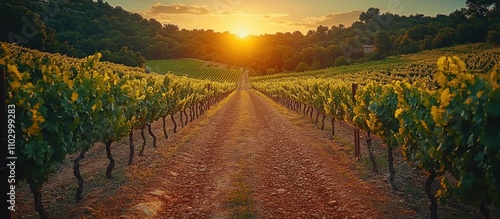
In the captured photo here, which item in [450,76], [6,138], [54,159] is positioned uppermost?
[450,76]

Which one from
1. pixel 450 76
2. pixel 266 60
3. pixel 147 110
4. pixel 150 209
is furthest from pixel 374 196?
pixel 266 60

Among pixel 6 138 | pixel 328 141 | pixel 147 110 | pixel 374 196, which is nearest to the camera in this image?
pixel 6 138

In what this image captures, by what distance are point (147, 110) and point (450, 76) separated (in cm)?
1172

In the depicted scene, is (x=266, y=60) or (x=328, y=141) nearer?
(x=328, y=141)

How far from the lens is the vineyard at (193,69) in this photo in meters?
98.2

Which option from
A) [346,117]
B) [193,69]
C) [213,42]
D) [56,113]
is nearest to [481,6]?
[193,69]

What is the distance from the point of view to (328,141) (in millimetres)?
17312

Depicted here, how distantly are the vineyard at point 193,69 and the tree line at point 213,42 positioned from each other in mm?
6489

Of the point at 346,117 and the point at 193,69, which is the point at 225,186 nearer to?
the point at 346,117

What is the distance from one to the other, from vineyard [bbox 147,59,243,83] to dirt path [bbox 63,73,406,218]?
8231 centimetres

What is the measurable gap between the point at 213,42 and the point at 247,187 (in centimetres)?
16852

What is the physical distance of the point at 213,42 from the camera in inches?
6841

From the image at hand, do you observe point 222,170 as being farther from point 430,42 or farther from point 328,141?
point 430,42

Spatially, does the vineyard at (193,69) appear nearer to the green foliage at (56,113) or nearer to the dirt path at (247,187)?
the dirt path at (247,187)
